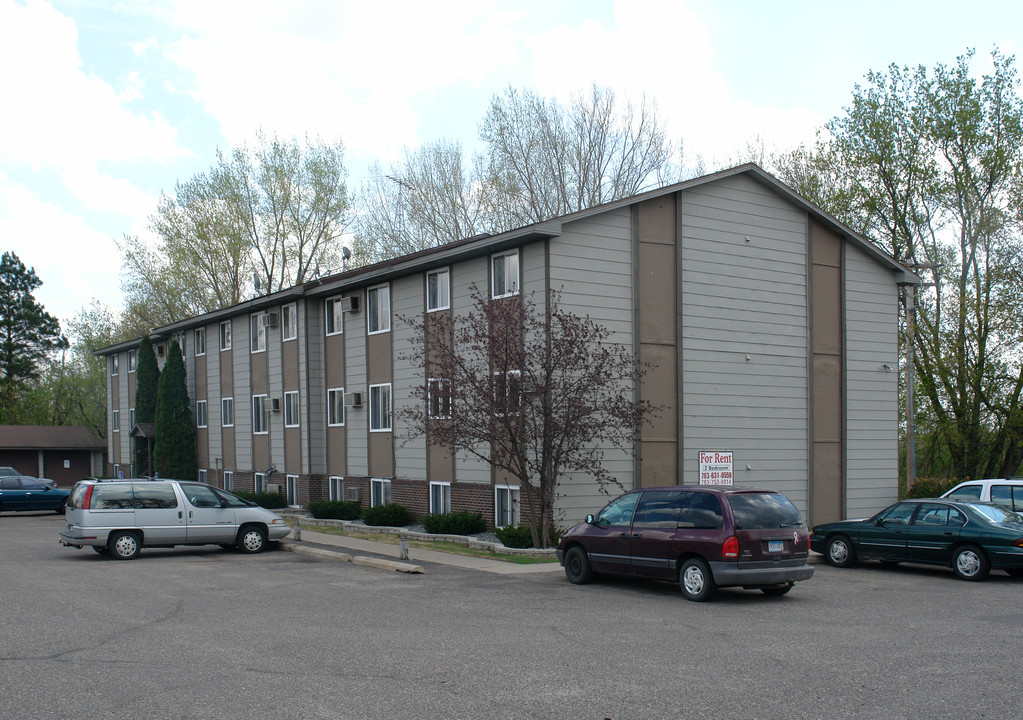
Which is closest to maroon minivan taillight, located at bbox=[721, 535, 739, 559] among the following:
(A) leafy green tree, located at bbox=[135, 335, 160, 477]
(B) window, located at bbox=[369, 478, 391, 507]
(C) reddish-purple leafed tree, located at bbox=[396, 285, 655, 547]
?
(C) reddish-purple leafed tree, located at bbox=[396, 285, 655, 547]

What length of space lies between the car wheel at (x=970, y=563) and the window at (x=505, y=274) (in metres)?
11.1

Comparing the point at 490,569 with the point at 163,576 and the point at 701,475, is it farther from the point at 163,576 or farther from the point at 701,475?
the point at 701,475

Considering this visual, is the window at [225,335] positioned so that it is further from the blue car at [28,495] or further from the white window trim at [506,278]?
the white window trim at [506,278]

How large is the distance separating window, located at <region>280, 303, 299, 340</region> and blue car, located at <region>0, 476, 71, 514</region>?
34.2ft

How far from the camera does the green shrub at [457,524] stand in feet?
74.7

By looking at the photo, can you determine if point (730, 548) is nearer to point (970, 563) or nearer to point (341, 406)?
point (970, 563)

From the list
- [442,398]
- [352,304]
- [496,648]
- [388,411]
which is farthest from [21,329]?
[496,648]

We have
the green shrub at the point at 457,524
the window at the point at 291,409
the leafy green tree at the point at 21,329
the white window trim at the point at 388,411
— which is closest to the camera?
the green shrub at the point at 457,524

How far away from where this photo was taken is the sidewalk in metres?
17.7

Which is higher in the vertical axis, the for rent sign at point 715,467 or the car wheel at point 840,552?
the for rent sign at point 715,467

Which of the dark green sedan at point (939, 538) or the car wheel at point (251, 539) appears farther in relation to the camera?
the car wheel at point (251, 539)

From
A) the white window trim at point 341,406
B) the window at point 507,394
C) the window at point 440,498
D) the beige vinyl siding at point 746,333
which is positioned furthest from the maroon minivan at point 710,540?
the white window trim at point 341,406

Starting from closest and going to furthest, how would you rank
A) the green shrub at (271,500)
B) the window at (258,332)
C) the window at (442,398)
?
1. the window at (442,398)
2. the green shrub at (271,500)
3. the window at (258,332)

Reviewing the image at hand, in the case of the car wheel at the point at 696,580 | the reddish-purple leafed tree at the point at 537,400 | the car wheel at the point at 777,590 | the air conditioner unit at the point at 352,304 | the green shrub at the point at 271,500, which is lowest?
the green shrub at the point at 271,500
